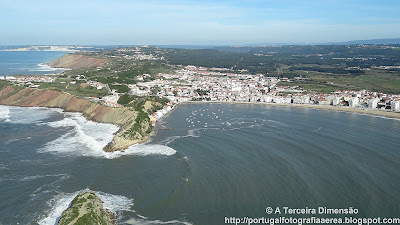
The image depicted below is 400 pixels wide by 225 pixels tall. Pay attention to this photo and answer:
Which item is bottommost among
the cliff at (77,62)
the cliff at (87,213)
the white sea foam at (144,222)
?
the white sea foam at (144,222)

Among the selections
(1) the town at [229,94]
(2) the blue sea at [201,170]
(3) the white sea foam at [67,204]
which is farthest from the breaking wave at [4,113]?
(3) the white sea foam at [67,204]

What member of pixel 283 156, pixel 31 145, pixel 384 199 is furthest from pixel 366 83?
pixel 31 145

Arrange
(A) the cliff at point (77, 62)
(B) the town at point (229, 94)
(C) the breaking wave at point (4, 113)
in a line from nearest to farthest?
(C) the breaking wave at point (4, 113) < (B) the town at point (229, 94) < (A) the cliff at point (77, 62)

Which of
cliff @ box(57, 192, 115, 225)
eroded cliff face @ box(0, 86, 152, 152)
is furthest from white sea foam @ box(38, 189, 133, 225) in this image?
eroded cliff face @ box(0, 86, 152, 152)

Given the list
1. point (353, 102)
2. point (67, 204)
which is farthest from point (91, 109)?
point (353, 102)

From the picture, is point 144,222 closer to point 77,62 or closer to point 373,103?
point 373,103

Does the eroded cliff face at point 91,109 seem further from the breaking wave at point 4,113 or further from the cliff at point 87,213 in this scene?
the cliff at point 87,213

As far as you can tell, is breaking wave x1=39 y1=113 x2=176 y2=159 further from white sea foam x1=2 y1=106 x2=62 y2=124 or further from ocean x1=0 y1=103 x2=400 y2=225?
white sea foam x1=2 y1=106 x2=62 y2=124

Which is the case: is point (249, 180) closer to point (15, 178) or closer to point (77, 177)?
point (77, 177)
